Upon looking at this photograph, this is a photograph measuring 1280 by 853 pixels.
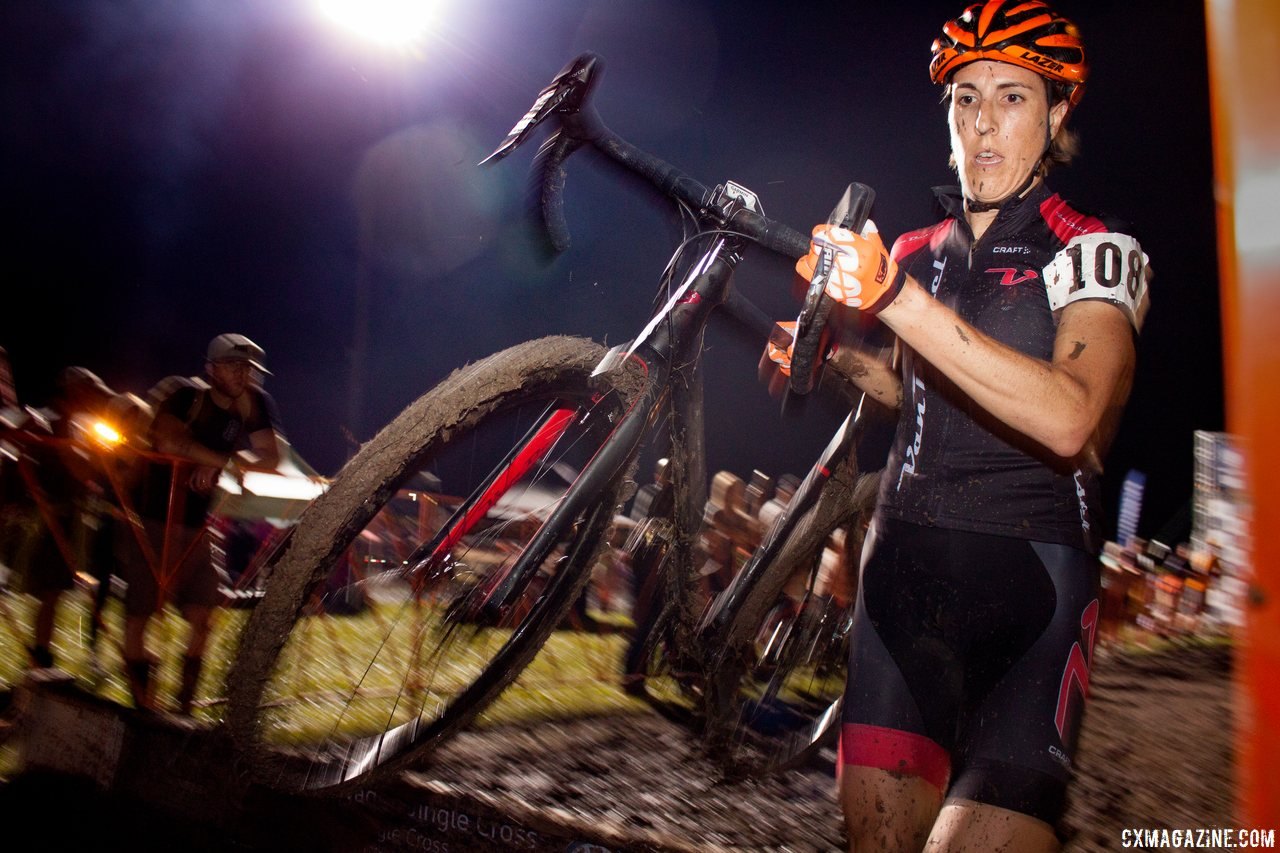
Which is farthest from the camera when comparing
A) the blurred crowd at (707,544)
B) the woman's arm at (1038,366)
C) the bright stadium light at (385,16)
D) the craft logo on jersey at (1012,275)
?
the bright stadium light at (385,16)

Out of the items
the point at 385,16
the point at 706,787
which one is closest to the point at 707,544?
the point at 706,787

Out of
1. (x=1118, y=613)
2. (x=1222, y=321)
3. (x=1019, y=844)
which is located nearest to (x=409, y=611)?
(x=1019, y=844)

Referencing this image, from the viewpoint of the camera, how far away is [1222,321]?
0.82 metres

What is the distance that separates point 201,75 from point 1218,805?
22.5 m

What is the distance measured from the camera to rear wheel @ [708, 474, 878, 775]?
335cm

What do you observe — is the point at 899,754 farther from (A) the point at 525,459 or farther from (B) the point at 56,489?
(B) the point at 56,489

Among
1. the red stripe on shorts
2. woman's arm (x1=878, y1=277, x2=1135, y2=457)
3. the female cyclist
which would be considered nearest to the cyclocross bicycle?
woman's arm (x1=878, y1=277, x2=1135, y2=457)

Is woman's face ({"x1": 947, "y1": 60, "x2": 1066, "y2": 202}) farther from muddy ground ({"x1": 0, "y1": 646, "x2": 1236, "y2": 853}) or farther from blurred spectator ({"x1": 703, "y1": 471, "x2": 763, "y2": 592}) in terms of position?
blurred spectator ({"x1": 703, "y1": 471, "x2": 763, "y2": 592})

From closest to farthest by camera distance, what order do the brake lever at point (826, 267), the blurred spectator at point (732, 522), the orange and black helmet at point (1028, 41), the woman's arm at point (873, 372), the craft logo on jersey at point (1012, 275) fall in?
the brake lever at point (826, 267) < the craft logo on jersey at point (1012, 275) < the orange and black helmet at point (1028, 41) < the woman's arm at point (873, 372) < the blurred spectator at point (732, 522)

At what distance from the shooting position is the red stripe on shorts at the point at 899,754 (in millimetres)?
1871

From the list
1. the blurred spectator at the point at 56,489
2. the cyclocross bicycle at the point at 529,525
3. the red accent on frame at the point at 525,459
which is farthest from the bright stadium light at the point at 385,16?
the red accent on frame at the point at 525,459

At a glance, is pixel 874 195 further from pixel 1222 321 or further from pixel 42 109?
pixel 42 109

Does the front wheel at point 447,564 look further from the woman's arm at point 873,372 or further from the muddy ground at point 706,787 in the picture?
the woman's arm at point 873,372

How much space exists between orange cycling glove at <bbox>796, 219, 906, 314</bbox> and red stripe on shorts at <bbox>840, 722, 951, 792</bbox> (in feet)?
3.69
